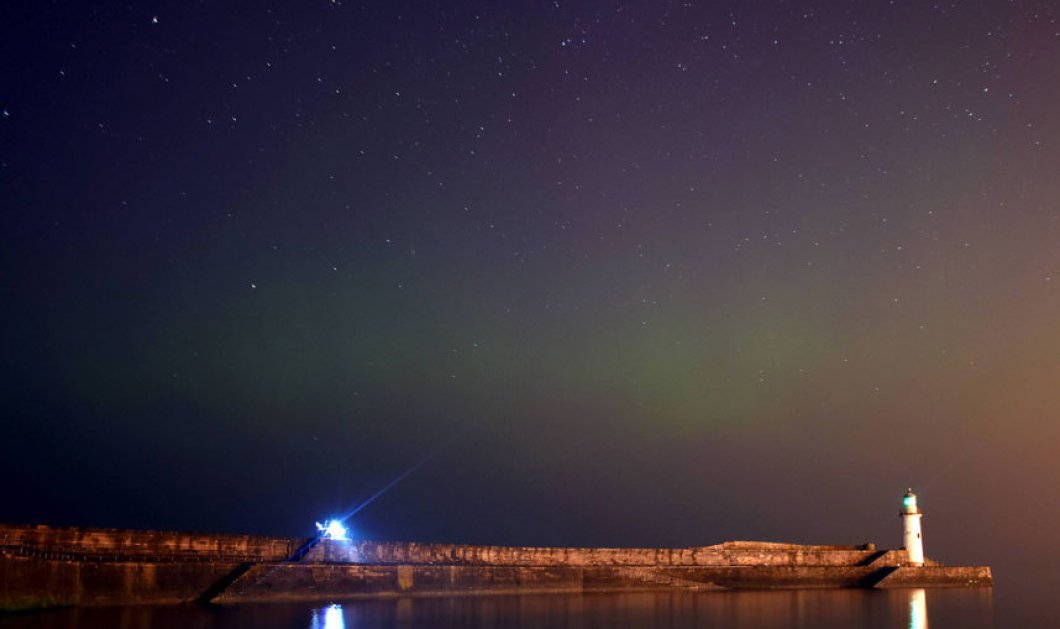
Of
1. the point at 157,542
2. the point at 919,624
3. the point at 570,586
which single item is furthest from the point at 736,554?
the point at 157,542

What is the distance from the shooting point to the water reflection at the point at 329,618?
2225cm

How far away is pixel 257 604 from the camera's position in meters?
27.1

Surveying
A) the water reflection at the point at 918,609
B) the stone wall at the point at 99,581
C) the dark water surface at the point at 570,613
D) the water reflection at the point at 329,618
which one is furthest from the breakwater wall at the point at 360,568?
the water reflection at the point at 918,609

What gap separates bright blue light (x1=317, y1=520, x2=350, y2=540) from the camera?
3206 centimetres

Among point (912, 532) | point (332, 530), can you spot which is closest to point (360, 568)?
point (332, 530)

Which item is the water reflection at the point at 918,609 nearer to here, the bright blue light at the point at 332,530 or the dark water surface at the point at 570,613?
the dark water surface at the point at 570,613

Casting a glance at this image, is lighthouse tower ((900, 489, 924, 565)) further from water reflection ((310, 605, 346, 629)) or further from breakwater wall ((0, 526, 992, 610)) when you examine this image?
water reflection ((310, 605, 346, 629))

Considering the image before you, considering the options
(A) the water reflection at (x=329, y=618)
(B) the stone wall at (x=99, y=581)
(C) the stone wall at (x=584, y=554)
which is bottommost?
(A) the water reflection at (x=329, y=618)

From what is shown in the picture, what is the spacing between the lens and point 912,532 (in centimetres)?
4400

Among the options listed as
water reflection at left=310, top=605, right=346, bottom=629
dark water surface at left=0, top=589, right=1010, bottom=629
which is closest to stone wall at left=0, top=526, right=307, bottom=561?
dark water surface at left=0, top=589, right=1010, bottom=629

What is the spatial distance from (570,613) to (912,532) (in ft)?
79.8

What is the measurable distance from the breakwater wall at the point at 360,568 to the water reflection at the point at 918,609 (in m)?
3.04

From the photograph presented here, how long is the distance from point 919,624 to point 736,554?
45.1 ft

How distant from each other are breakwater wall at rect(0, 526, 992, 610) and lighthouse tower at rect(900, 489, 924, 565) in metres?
0.65
